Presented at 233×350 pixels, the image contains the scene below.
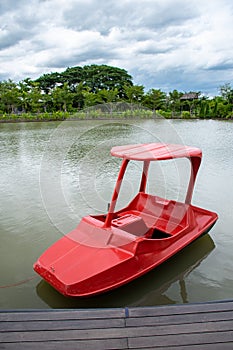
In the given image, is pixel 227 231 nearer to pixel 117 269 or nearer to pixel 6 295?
pixel 117 269

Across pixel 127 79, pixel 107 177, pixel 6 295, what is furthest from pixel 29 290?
pixel 127 79

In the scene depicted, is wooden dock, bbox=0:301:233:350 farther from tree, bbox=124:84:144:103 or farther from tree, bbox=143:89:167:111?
tree, bbox=143:89:167:111

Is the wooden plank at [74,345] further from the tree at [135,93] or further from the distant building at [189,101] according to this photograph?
the distant building at [189,101]

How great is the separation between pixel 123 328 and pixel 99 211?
10.6ft

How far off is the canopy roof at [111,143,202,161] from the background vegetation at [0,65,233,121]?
75.6ft

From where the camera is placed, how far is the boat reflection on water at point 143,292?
9.32 feet

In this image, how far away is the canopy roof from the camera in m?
2.93

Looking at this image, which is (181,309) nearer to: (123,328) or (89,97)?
(123,328)

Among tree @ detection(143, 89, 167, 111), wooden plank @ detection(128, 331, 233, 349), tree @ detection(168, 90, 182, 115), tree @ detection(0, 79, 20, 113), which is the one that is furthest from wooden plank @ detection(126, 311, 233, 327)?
tree @ detection(168, 90, 182, 115)

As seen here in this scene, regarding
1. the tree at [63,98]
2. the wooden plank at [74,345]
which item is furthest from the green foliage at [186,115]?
the wooden plank at [74,345]

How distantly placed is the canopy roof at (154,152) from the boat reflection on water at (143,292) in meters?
1.27

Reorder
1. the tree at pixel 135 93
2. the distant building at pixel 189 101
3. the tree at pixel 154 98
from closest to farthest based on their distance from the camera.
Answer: the tree at pixel 135 93
the tree at pixel 154 98
the distant building at pixel 189 101

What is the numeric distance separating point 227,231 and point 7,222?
11.1 feet

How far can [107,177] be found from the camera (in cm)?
758
